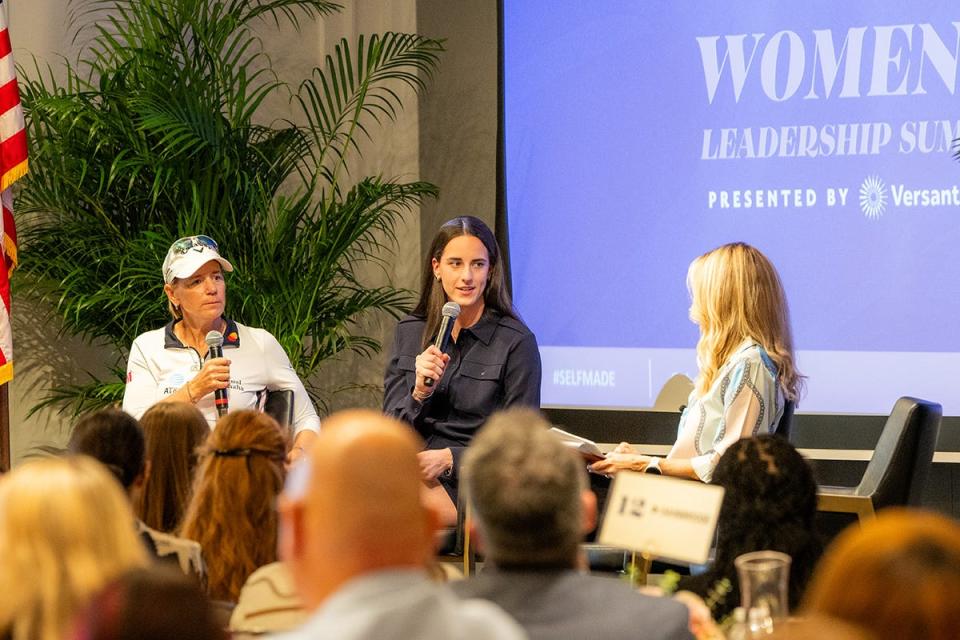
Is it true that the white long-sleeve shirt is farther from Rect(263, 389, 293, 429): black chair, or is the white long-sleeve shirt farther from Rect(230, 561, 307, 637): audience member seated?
Rect(230, 561, 307, 637): audience member seated

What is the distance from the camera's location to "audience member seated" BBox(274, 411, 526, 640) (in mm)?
1244

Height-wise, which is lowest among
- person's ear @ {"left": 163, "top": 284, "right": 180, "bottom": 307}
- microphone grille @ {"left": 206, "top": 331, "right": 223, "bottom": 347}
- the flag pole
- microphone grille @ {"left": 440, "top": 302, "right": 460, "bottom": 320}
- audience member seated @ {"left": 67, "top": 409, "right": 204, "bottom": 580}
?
the flag pole

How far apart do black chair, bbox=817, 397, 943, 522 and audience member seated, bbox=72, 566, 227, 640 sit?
3027 mm

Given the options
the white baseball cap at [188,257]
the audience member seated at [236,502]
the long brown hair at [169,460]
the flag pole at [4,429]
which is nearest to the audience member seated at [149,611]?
the audience member seated at [236,502]

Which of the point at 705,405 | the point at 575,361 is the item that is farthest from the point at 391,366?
the point at 575,361

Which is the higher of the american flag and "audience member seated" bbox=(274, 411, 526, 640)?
the american flag

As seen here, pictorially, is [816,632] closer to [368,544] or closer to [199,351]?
[368,544]

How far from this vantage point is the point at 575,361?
591 centimetres

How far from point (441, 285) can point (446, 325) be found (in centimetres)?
37

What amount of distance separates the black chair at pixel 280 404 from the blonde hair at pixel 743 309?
4.59 feet

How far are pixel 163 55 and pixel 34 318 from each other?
4.25 ft

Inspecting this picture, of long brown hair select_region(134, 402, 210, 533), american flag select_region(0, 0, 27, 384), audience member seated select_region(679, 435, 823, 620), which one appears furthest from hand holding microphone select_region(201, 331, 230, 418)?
audience member seated select_region(679, 435, 823, 620)

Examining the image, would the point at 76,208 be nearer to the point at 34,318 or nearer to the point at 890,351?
the point at 34,318

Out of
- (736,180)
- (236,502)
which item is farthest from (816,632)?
(736,180)
